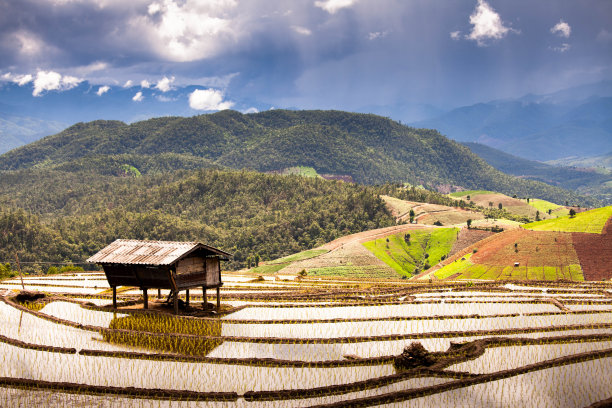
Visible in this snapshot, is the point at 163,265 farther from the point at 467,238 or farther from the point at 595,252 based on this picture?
the point at 467,238

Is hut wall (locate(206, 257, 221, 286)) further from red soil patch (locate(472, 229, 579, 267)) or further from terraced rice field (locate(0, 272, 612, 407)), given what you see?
red soil patch (locate(472, 229, 579, 267))

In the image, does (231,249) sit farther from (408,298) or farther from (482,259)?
(408,298)

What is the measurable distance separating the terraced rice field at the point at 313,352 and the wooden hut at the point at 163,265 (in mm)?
1978

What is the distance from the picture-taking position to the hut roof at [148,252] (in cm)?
3353

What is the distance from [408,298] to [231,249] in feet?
458

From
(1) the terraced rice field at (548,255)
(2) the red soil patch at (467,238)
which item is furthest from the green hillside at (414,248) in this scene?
(1) the terraced rice field at (548,255)

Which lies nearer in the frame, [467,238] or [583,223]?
[583,223]

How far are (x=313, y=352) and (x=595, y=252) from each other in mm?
67780

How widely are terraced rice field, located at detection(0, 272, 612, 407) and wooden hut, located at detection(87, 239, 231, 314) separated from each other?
1978mm

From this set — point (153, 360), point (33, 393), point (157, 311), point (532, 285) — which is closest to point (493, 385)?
point (153, 360)

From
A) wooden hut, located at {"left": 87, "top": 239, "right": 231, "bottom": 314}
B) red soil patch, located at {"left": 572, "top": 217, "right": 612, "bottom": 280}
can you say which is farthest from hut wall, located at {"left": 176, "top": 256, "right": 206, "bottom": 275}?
red soil patch, located at {"left": 572, "top": 217, "right": 612, "bottom": 280}

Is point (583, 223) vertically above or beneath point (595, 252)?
above

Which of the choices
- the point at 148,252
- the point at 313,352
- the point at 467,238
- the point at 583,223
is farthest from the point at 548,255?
the point at 313,352

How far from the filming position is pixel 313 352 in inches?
1028
